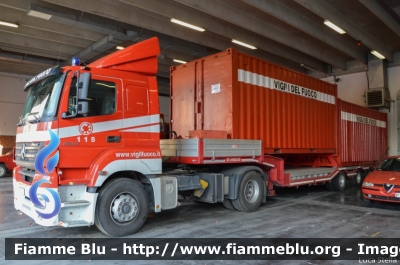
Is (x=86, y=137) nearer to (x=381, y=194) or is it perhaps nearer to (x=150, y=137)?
(x=150, y=137)

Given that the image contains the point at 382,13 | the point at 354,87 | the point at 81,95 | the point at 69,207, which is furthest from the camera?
the point at 354,87

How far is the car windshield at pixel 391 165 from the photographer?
902cm

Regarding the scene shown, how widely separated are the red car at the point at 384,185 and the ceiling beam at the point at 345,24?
5.38 m

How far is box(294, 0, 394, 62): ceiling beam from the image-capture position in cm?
1020

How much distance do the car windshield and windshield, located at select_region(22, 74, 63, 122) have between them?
879 cm

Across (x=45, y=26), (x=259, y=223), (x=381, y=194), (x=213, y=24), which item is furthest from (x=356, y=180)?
(x=45, y=26)

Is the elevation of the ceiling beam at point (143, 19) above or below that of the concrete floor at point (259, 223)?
above

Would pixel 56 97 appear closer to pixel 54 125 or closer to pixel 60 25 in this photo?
pixel 54 125

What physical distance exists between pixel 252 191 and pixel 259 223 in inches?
55.2

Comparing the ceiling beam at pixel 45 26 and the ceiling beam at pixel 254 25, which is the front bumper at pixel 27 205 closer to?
the ceiling beam at pixel 254 25

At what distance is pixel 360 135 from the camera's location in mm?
12844

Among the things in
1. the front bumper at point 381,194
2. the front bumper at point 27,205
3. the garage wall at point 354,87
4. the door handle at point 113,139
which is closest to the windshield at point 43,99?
→ the door handle at point 113,139

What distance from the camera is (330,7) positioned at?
1116 cm

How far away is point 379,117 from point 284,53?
17.7ft
